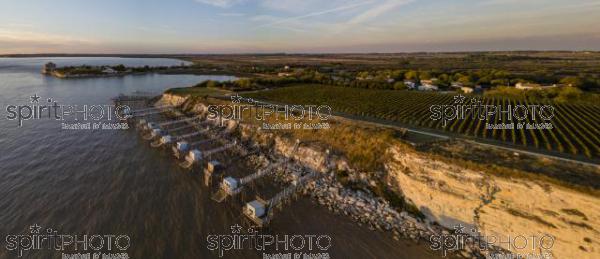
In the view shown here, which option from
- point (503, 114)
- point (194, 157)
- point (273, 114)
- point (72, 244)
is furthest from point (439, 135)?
point (72, 244)

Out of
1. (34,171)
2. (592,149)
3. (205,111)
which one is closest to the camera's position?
(592,149)

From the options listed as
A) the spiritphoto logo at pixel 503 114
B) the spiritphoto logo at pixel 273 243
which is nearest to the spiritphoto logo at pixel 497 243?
the spiritphoto logo at pixel 273 243

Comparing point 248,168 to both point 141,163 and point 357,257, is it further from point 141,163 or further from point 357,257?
point 357,257

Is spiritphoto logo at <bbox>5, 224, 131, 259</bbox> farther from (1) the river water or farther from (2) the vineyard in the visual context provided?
(2) the vineyard

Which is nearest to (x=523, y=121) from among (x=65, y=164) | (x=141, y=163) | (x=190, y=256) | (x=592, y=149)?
(x=592, y=149)

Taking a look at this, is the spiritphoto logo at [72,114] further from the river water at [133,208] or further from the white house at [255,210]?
the white house at [255,210]

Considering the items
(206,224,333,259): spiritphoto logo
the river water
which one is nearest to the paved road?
the river water

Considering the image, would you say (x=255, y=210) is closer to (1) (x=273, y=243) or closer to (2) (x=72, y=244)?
(1) (x=273, y=243)

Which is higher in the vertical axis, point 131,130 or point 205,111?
point 205,111
